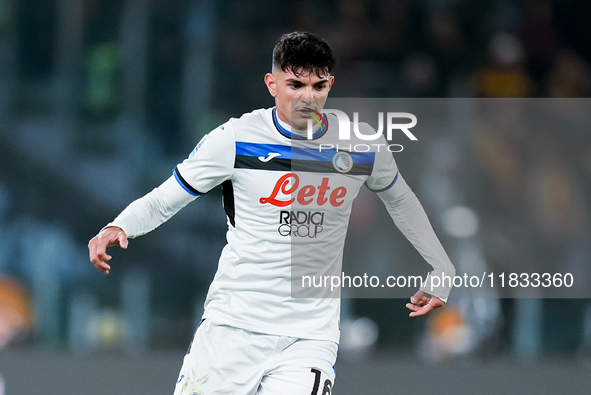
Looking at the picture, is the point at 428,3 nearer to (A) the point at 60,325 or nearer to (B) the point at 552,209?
(B) the point at 552,209

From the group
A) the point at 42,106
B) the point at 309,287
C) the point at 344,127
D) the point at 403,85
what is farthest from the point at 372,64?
the point at 309,287

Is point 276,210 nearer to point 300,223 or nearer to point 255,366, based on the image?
point 300,223

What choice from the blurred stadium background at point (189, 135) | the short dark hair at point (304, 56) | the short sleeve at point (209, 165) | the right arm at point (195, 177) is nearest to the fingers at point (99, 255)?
the right arm at point (195, 177)

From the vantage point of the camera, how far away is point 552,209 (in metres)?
5.74

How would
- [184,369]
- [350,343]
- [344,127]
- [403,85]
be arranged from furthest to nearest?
[403,85] → [350,343] → [344,127] → [184,369]

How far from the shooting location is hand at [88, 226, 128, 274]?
2812 millimetres

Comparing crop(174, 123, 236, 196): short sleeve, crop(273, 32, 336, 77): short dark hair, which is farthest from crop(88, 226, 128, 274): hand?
crop(273, 32, 336, 77): short dark hair

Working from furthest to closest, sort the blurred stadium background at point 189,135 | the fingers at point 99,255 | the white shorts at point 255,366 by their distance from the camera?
the blurred stadium background at point 189,135, the white shorts at point 255,366, the fingers at point 99,255

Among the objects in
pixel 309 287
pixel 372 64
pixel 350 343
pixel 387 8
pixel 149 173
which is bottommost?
pixel 309 287

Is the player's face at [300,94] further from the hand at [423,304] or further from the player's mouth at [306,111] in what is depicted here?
the hand at [423,304]

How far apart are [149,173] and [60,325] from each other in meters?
1.12

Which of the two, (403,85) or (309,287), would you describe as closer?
(309,287)

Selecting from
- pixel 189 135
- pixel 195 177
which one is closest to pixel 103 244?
pixel 195 177

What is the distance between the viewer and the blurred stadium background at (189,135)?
18.4 feet
